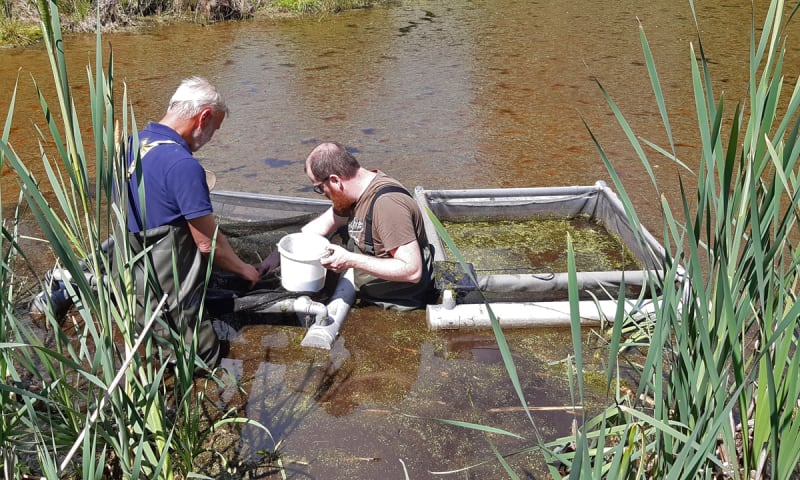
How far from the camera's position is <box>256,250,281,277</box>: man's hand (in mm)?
3333

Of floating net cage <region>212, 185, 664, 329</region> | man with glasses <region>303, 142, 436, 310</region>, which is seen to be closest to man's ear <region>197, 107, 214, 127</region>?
man with glasses <region>303, 142, 436, 310</region>

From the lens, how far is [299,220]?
12.7 ft

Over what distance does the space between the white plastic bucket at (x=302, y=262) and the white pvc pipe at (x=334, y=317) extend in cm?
12

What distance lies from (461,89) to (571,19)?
200 inches

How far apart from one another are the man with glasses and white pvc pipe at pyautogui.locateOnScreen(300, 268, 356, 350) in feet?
0.63

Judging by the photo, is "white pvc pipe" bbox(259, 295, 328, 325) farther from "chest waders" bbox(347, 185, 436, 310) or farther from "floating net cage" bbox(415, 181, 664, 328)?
"floating net cage" bbox(415, 181, 664, 328)

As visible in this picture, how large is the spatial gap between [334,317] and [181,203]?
93 cm

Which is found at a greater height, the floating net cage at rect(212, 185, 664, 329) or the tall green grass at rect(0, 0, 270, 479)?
the tall green grass at rect(0, 0, 270, 479)

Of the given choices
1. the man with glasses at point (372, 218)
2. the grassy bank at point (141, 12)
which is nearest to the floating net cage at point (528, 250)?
the man with glasses at point (372, 218)

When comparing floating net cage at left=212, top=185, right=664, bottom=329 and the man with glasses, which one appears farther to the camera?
floating net cage at left=212, top=185, right=664, bottom=329

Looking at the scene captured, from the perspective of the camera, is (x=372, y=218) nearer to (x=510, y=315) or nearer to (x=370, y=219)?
(x=370, y=219)

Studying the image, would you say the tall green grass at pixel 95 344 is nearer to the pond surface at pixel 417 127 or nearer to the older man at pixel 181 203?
the pond surface at pixel 417 127

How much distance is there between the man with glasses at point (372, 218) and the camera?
115 inches

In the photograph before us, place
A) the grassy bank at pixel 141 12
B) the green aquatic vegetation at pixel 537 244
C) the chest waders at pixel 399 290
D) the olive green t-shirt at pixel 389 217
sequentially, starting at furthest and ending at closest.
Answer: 1. the grassy bank at pixel 141 12
2. the green aquatic vegetation at pixel 537 244
3. the chest waders at pixel 399 290
4. the olive green t-shirt at pixel 389 217
